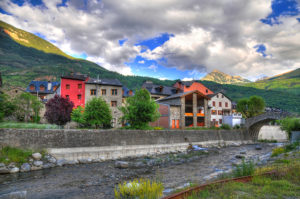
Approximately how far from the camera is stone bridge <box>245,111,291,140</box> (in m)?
38.2

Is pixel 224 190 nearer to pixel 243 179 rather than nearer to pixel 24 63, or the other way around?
pixel 243 179

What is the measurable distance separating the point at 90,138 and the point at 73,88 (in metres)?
23.7

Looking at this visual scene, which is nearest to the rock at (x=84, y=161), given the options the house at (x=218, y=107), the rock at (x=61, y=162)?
the rock at (x=61, y=162)

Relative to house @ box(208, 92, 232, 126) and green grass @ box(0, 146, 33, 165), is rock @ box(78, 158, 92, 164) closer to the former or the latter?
green grass @ box(0, 146, 33, 165)

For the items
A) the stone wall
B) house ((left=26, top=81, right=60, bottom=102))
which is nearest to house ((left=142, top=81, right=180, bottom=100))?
the stone wall

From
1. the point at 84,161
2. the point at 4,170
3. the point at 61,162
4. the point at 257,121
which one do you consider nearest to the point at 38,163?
the point at 61,162

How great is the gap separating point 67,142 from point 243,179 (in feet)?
60.5

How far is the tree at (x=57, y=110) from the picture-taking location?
2975 centimetres

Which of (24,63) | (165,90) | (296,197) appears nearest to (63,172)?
(296,197)

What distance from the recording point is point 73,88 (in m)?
41.7

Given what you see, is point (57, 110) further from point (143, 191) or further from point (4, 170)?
point (143, 191)

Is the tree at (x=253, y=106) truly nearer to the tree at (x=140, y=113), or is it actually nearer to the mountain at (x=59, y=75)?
the tree at (x=140, y=113)

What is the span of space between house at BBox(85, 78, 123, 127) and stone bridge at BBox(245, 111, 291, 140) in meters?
32.7

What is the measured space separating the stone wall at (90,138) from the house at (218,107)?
20336 millimetres
